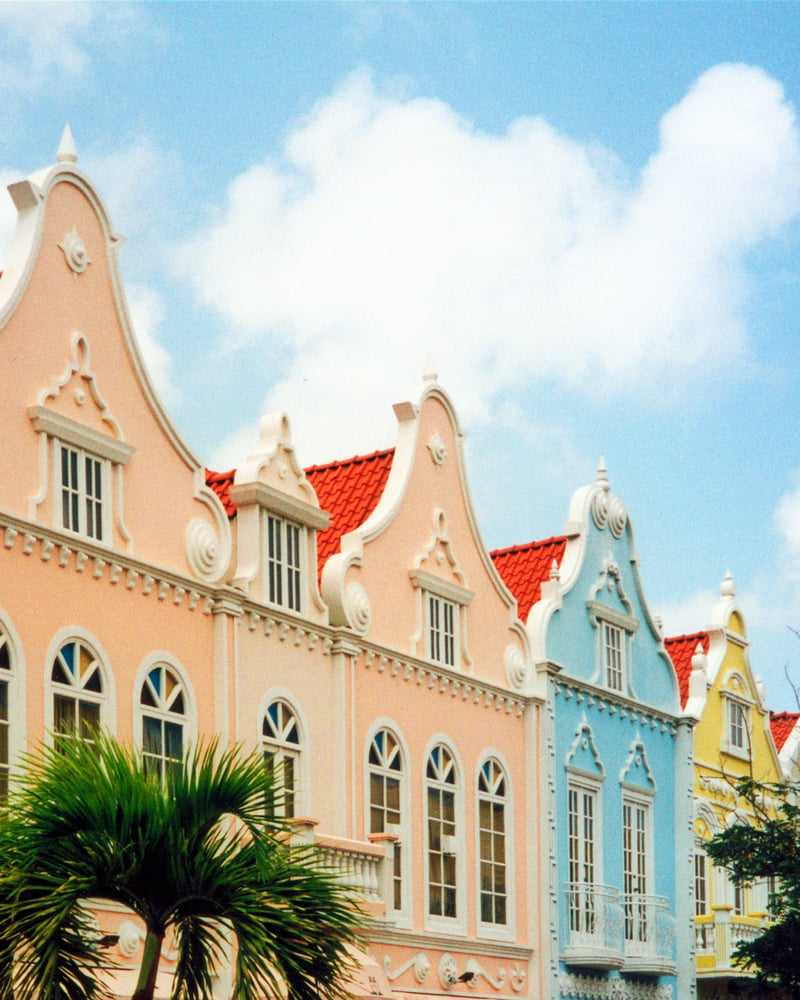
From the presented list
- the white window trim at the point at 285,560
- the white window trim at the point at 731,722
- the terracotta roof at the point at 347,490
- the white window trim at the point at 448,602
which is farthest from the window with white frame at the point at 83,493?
the white window trim at the point at 731,722

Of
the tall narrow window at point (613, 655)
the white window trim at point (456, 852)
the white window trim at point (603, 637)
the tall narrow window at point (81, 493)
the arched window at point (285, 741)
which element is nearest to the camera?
the tall narrow window at point (81, 493)

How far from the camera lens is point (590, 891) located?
2680cm

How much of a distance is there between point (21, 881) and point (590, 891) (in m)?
15.6

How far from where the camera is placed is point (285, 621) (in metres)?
21.3

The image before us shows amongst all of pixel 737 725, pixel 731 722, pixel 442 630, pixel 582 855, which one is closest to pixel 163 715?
pixel 442 630

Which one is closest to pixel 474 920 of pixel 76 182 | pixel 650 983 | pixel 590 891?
pixel 590 891

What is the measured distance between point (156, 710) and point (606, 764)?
10.9 meters

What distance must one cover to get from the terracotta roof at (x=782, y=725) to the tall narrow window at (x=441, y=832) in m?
16.4

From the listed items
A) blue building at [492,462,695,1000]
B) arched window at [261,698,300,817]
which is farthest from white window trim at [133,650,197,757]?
blue building at [492,462,695,1000]

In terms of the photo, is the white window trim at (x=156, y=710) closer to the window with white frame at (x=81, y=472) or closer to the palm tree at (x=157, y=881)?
→ the window with white frame at (x=81, y=472)

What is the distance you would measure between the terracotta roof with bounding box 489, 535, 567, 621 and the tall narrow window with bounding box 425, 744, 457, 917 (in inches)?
166

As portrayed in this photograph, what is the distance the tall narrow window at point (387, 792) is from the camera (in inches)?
895

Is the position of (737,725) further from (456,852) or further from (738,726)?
(456,852)

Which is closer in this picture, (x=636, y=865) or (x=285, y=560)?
(x=285, y=560)
